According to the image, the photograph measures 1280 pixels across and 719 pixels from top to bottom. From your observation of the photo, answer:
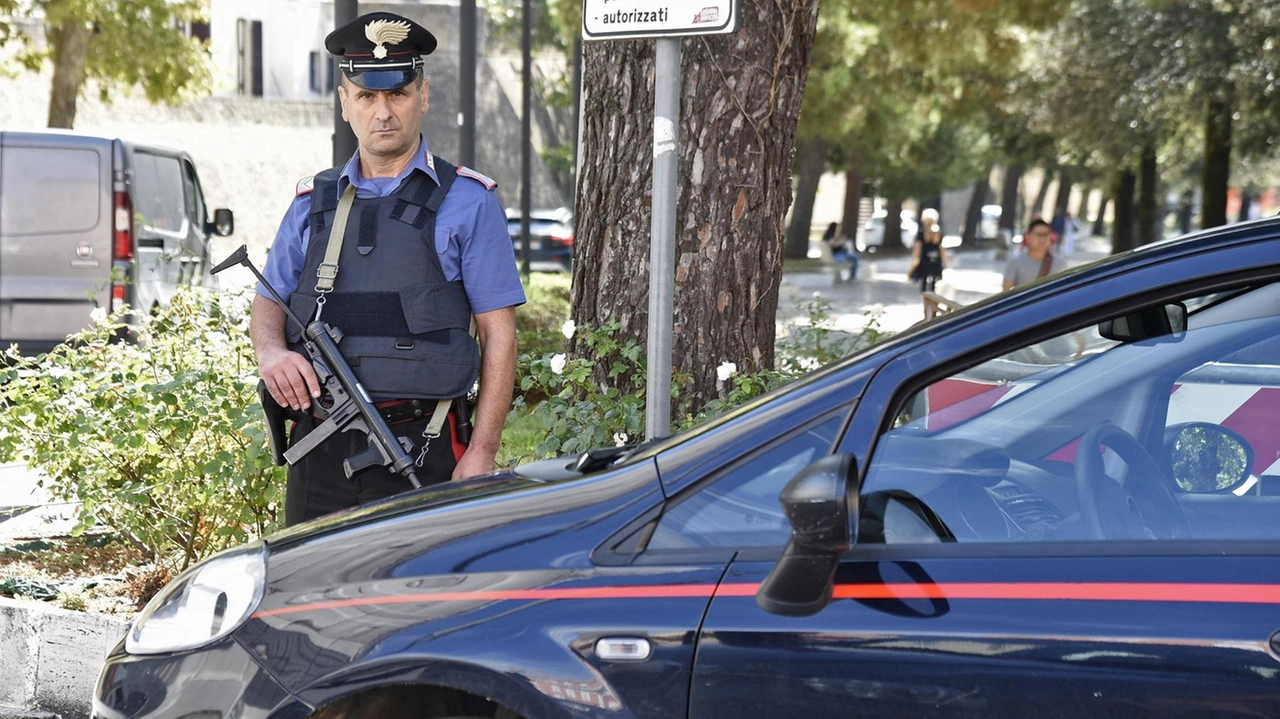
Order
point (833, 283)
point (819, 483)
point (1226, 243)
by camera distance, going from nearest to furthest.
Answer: point (819, 483)
point (1226, 243)
point (833, 283)

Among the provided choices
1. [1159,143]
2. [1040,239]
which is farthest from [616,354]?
[1159,143]

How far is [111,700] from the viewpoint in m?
2.79

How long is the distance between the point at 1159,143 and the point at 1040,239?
21777 millimetres

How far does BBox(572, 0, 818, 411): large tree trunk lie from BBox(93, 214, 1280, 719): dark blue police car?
2.59 m

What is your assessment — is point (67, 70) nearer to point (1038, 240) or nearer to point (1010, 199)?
point (1038, 240)

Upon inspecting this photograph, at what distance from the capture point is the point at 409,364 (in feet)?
12.1

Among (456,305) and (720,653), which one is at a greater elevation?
(456,305)

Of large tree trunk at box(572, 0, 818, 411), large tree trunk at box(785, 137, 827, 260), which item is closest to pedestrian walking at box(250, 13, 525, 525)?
large tree trunk at box(572, 0, 818, 411)

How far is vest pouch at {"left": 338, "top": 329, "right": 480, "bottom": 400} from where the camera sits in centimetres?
368

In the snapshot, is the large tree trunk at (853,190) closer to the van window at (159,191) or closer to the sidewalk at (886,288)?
the sidewalk at (886,288)

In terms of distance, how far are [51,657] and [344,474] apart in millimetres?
1526

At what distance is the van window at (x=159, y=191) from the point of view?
35.0ft

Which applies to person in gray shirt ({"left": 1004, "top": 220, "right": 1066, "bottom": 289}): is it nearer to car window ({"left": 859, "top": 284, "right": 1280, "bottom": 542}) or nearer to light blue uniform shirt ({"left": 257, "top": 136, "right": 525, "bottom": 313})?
light blue uniform shirt ({"left": 257, "top": 136, "right": 525, "bottom": 313})

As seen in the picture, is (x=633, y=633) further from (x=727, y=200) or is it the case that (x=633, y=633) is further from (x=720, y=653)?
(x=727, y=200)
